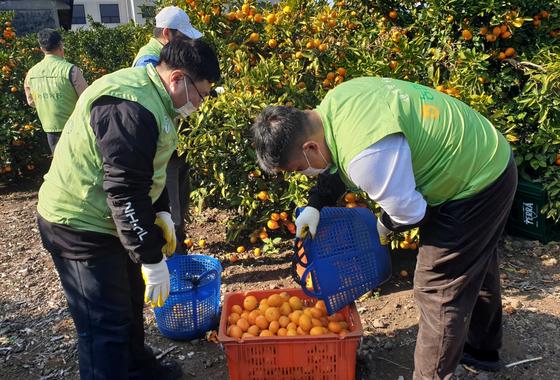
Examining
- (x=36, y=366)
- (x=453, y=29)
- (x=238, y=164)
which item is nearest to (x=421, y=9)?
(x=453, y=29)

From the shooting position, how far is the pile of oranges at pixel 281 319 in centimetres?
269

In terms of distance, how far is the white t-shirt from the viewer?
1947 millimetres

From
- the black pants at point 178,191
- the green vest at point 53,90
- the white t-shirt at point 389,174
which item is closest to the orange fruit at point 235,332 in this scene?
the white t-shirt at point 389,174

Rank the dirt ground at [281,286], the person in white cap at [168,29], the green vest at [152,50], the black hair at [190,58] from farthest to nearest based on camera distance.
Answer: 1. the person in white cap at [168,29]
2. the green vest at [152,50]
3. the dirt ground at [281,286]
4. the black hair at [190,58]

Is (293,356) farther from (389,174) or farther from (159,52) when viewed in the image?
(159,52)

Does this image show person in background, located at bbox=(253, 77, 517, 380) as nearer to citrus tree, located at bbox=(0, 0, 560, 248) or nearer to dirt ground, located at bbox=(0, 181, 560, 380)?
dirt ground, located at bbox=(0, 181, 560, 380)

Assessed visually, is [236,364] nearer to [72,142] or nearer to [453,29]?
[72,142]

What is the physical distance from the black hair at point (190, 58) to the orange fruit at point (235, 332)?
133cm

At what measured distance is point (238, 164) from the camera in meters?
4.24

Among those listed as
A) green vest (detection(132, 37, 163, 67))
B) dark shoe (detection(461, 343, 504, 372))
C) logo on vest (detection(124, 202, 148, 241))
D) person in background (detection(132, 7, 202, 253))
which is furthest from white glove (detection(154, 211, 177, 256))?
dark shoe (detection(461, 343, 504, 372))

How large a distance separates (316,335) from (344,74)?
2382mm

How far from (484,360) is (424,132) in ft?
5.32

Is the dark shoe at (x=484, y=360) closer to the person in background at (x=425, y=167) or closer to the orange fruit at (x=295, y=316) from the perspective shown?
the person in background at (x=425, y=167)

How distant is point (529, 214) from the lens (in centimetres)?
448
